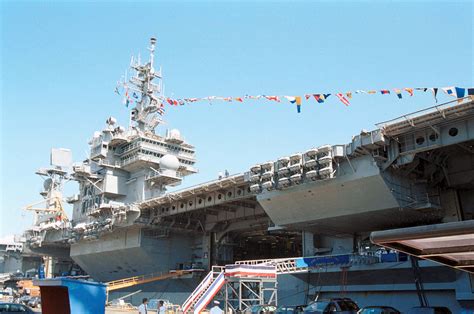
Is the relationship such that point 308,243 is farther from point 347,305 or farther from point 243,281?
point 347,305

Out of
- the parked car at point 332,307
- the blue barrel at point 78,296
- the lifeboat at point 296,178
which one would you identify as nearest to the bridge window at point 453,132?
the lifeboat at point 296,178

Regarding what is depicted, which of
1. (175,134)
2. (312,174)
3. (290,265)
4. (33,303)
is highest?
(175,134)

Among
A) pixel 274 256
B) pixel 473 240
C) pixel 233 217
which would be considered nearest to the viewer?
pixel 473 240

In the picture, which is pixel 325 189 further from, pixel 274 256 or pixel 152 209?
pixel 274 256

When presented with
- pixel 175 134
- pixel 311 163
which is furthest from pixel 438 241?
pixel 175 134

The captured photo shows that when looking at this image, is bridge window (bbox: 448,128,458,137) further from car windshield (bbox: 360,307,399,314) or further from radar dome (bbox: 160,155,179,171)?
radar dome (bbox: 160,155,179,171)

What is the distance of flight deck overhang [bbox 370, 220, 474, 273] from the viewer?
4223 millimetres

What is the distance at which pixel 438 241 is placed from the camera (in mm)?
4762

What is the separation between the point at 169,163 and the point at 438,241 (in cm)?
3498

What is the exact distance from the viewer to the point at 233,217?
34.3 m

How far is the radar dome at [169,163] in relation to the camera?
128 feet

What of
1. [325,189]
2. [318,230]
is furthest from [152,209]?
[325,189]

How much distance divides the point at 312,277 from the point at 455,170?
896 centimetres

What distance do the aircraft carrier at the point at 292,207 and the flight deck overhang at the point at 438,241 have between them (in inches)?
570
